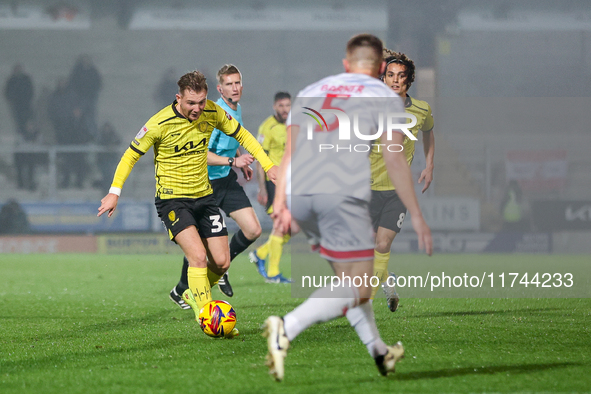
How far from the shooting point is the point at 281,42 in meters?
26.3

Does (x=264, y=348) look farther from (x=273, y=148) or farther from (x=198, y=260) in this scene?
(x=273, y=148)

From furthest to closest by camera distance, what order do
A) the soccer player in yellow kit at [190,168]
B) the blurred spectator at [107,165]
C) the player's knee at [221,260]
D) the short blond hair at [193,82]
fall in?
1. the blurred spectator at [107,165]
2. the player's knee at [221,260]
3. the soccer player in yellow kit at [190,168]
4. the short blond hair at [193,82]

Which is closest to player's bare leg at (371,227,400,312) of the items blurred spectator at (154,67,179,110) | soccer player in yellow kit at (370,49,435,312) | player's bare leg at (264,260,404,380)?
soccer player in yellow kit at (370,49,435,312)

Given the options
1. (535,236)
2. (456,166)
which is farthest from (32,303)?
(456,166)

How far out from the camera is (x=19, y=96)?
853 inches

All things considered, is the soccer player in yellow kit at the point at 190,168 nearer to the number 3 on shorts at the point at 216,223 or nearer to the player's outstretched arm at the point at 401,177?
the number 3 on shorts at the point at 216,223

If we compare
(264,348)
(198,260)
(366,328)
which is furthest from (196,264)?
(366,328)

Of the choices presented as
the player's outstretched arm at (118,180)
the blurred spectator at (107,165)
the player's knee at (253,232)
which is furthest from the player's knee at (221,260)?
the blurred spectator at (107,165)

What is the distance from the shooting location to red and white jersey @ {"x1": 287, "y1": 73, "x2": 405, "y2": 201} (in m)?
3.81

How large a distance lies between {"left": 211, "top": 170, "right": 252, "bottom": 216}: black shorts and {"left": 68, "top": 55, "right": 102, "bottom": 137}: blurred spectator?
602 inches

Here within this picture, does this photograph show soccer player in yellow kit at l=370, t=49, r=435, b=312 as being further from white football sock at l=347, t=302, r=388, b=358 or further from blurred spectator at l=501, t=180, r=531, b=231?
blurred spectator at l=501, t=180, r=531, b=231

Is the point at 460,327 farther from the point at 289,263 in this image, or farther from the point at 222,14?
the point at 222,14

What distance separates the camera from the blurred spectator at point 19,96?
21469mm

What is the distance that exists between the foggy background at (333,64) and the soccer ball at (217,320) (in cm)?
1488
